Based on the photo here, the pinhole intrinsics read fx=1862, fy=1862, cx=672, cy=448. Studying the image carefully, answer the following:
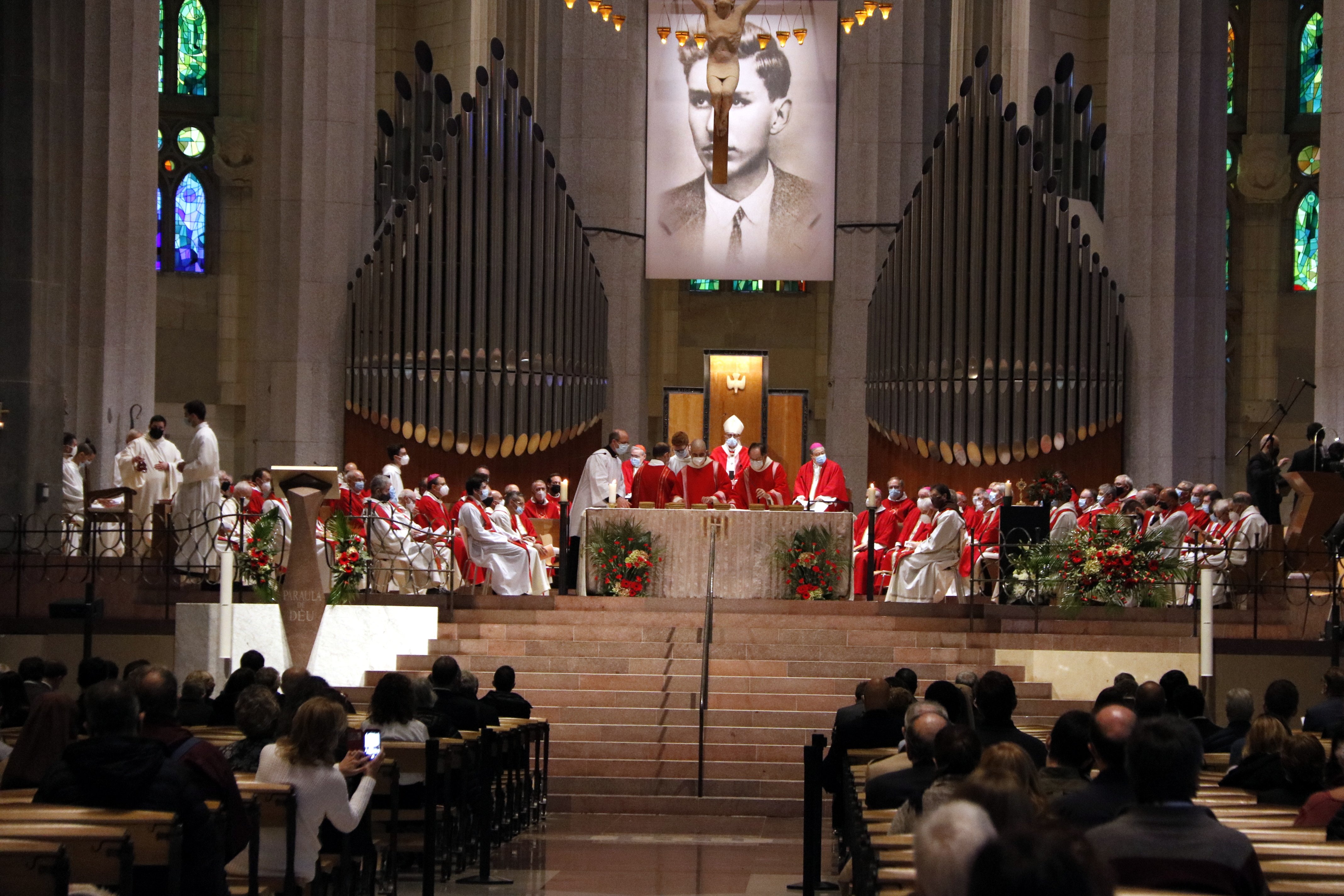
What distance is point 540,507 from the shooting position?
69.7ft

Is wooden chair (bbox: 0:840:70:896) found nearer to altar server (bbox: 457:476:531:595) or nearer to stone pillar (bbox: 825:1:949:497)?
altar server (bbox: 457:476:531:595)

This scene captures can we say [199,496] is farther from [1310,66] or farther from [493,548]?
[1310,66]

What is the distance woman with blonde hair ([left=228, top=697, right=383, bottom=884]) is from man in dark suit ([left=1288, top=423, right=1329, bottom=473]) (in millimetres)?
11748

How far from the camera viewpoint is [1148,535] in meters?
15.8

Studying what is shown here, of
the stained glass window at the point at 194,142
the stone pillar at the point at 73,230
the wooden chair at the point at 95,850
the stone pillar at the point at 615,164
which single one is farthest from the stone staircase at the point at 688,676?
the stained glass window at the point at 194,142

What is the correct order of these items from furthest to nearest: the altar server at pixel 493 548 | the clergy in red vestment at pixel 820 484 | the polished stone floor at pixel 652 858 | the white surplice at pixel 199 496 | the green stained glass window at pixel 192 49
Answer: the green stained glass window at pixel 192 49, the clergy in red vestment at pixel 820 484, the altar server at pixel 493 548, the white surplice at pixel 199 496, the polished stone floor at pixel 652 858

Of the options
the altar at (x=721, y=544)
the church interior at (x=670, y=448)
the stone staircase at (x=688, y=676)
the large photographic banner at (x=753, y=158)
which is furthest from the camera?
the large photographic banner at (x=753, y=158)

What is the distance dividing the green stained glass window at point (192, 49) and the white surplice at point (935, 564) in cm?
1757

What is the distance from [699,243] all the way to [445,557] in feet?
26.4

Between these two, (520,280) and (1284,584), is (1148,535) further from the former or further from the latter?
(520,280)

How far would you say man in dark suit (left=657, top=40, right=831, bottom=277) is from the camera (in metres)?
25.0

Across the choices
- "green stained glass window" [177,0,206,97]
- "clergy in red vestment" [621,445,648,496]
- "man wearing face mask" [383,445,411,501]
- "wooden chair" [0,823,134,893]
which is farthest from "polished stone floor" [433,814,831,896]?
"green stained glass window" [177,0,206,97]

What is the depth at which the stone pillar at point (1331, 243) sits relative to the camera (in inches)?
725

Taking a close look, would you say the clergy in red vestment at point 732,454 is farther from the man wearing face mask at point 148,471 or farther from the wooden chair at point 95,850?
the wooden chair at point 95,850
